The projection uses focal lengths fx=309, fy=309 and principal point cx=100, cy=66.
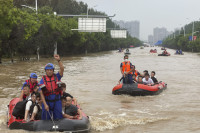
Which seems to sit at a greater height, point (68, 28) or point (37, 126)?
point (68, 28)

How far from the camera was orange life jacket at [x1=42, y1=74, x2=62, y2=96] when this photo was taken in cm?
698

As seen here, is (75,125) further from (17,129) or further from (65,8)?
(65,8)

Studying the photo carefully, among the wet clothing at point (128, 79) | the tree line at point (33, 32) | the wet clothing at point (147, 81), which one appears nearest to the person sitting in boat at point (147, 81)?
the wet clothing at point (147, 81)

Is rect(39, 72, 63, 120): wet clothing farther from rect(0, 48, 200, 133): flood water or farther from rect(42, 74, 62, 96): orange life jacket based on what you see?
rect(0, 48, 200, 133): flood water

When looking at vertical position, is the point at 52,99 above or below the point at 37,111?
above

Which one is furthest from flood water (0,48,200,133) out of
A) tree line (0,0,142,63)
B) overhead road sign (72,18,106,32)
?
overhead road sign (72,18,106,32)

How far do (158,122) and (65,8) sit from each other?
67292mm

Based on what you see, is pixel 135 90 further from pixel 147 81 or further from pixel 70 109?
pixel 70 109

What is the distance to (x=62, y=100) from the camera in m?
7.95

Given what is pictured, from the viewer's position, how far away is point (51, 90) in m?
7.04

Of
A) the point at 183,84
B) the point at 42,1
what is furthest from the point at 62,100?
the point at 42,1

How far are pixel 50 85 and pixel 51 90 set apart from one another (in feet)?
0.42

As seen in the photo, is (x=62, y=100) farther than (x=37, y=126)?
Yes

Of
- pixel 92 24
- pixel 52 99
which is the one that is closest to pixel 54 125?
pixel 52 99
